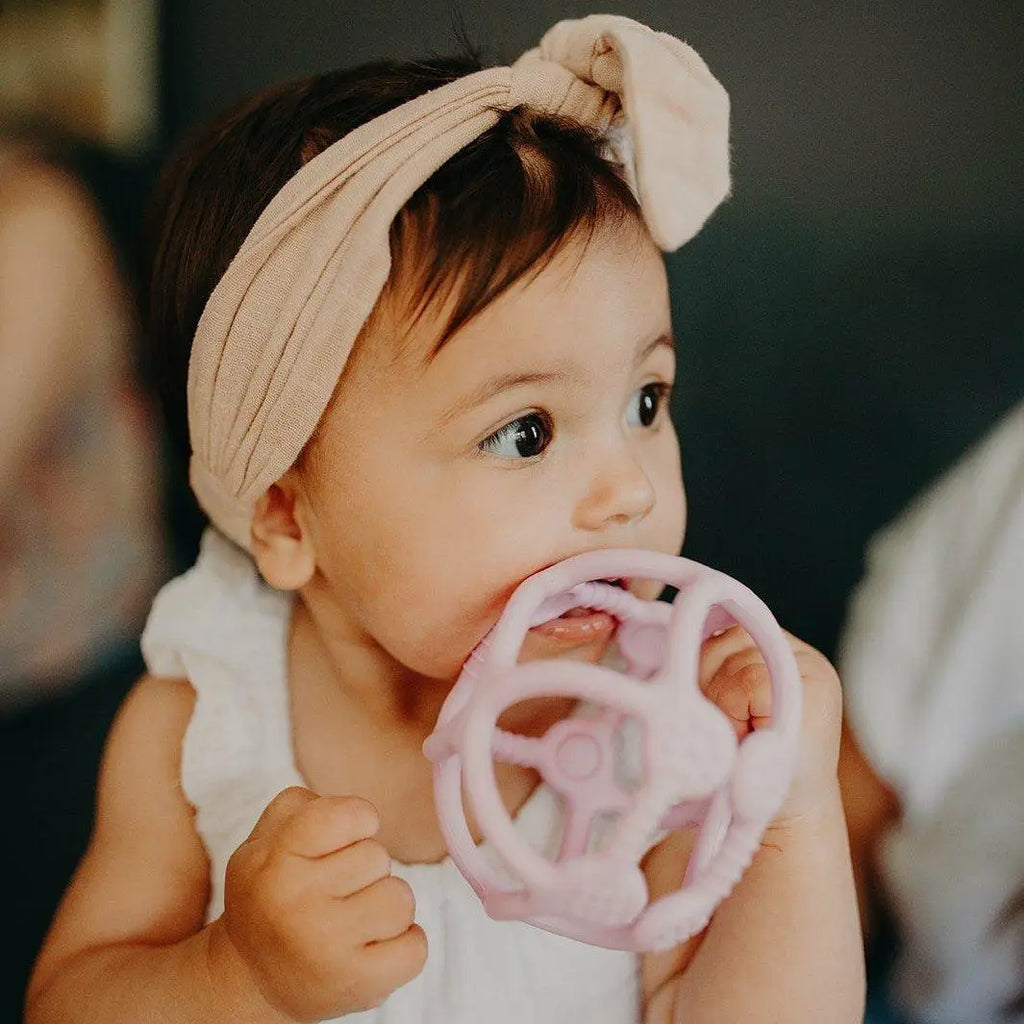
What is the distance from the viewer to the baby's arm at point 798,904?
583mm

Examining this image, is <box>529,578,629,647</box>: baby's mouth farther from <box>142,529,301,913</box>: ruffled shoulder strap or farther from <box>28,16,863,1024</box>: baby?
<box>142,529,301,913</box>: ruffled shoulder strap

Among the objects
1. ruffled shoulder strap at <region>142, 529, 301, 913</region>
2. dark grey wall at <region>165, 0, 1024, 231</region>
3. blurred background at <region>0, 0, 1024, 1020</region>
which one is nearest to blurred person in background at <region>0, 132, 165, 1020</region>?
blurred background at <region>0, 0, 1024, 1020</region>

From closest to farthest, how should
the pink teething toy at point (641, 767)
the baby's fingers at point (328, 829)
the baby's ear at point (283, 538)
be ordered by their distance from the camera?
the pink teething toy at point (641, 767) < the baby's fingers at point (328, 829) < the baby's ear at point (283, 538)

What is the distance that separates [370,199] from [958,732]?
0.50 meters

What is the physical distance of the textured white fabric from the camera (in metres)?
0.69

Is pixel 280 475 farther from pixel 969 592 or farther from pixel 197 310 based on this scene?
pixel 969 592

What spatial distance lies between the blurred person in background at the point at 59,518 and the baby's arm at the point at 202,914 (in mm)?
155

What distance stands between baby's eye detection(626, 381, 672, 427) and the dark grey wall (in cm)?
19

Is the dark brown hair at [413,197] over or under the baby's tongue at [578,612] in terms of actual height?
over

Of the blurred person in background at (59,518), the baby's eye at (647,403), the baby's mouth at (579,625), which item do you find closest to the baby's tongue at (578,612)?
the baby's mouth at (579,625)

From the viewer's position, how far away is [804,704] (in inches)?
23.1

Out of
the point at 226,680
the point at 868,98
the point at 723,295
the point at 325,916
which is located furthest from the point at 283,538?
the point at 868,98

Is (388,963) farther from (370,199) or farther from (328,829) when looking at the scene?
(370,199)

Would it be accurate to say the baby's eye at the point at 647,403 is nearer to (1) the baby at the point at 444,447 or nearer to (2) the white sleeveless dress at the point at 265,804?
(1) the baby at the point at 444,447
